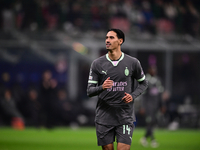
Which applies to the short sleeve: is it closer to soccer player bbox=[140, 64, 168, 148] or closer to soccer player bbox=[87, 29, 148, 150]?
soccer player bbox=[87, 29, 148, 150]

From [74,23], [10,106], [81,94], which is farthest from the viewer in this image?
[74,23]

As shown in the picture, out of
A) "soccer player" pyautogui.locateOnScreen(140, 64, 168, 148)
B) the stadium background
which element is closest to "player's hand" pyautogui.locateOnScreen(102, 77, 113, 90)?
"soccer player" pyautogui.locateOnScreen(140, 64, 168, 148)

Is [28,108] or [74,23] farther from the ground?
[74,23]

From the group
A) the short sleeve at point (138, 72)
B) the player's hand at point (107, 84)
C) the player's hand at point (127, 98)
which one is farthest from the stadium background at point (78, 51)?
the player's hand at point (107, 84)

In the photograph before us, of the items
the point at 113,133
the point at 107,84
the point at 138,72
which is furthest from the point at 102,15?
the point at 107,84

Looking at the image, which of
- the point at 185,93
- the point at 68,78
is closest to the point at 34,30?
the point at 68,78

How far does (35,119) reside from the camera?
18109 millimetres

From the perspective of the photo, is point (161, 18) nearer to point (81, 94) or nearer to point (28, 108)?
point (81, 94)

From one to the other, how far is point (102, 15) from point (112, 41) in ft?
54.0

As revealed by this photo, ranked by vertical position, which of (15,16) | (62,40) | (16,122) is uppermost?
(15,16)

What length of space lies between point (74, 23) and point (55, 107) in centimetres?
551

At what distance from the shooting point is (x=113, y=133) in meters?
6.04

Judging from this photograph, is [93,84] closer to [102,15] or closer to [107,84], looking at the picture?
[107,84]

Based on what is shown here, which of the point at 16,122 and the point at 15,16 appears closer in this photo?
the point at 16,122
